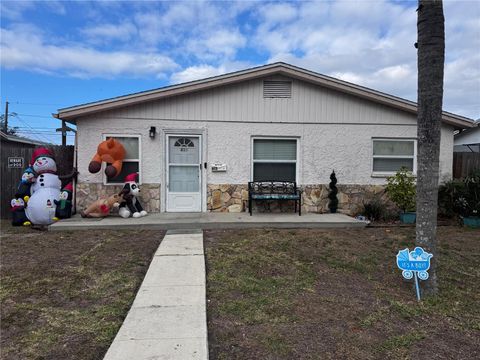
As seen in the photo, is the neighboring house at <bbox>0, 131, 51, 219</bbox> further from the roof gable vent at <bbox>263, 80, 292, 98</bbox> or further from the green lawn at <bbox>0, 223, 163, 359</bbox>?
the roof gable vent at <bbox>263, 80, 292, 98</bbox>

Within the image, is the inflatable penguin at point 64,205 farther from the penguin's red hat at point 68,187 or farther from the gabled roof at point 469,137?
the gabled roof at point 469,137

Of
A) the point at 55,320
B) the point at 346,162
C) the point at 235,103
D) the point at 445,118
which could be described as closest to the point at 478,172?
the point at 445,118

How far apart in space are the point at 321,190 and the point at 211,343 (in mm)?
7075

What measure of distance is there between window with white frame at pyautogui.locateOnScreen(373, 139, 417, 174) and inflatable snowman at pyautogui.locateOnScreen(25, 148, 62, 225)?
8090 millimetres

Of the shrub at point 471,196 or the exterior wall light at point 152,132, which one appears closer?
the shrub at point 471,196

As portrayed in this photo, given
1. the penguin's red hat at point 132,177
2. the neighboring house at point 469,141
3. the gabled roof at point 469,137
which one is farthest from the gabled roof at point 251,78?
the gabled roof at point 469,137

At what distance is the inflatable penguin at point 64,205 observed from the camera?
8.13 meters

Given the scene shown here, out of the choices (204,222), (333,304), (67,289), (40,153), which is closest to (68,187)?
(40,153)

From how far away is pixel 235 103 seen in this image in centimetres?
920

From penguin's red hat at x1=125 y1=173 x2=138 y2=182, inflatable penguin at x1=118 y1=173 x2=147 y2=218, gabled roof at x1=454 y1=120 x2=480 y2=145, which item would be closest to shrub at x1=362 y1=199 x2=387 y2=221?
inflatable penguin at x1=118 y1=173 x2=147 y2=218

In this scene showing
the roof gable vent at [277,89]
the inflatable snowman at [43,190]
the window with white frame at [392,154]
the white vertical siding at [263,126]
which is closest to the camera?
the inflatable snowman at [43,190]

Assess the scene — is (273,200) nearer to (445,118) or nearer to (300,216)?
(300,216)

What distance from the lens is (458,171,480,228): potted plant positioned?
333 inches

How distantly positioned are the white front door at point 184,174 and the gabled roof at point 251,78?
4.09 ft
